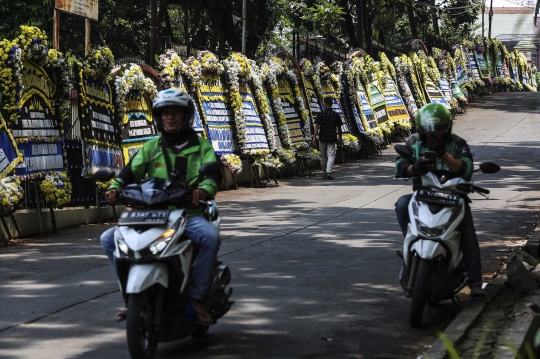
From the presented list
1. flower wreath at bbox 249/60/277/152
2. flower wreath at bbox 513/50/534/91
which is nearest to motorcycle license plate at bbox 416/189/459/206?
flower wreath at bbox 249/60/277/152

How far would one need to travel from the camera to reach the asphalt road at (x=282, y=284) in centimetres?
688

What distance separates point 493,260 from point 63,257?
4965 mm

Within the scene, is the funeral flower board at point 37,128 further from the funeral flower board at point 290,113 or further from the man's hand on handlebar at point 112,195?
the funeral flower board at point 290,113

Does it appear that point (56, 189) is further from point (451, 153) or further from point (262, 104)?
point (262, 104)

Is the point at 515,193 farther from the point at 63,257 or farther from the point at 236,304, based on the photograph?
the point at 236,304

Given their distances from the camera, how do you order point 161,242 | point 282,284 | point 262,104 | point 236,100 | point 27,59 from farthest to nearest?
point 262,104 → point 236,100 → point 27,59 → point 282,284 → point 161,242

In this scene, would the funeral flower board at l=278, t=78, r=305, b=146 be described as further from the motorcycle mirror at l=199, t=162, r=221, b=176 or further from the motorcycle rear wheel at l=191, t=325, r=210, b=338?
the motorcycle mirror at l=199, t=162, r=221, b=176

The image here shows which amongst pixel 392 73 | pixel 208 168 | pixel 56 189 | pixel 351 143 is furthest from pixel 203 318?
pixel 392 73

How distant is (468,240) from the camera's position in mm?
7711

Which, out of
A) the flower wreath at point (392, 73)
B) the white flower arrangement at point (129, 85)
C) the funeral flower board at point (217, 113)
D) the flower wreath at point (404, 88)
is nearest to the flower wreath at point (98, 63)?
the white flower arrangement at point (129, 85)

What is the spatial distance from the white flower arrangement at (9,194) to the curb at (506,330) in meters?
6.34

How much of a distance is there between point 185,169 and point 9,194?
642 cm

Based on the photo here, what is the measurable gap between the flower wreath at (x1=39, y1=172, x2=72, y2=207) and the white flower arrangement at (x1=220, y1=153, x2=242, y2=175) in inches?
243

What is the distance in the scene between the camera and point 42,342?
6.91 metres
